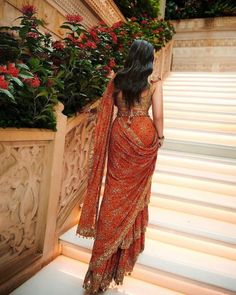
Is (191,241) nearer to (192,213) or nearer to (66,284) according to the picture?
(192,213)

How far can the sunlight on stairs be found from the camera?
213 cm

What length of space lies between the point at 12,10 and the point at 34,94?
1793mm

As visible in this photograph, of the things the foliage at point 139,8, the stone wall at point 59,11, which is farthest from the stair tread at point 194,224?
the foliage at point 139,8

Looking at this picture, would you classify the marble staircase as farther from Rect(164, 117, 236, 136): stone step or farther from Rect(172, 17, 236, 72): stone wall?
Rect(172, 17, 236, 72): stone wall

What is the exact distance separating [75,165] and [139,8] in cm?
629

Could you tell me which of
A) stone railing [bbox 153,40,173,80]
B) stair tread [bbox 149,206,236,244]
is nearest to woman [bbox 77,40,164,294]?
stair tread [bbox 149,206,236,244]

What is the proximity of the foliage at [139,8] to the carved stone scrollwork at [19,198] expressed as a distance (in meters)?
6.02

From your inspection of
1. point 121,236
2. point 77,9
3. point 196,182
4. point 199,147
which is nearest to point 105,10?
point 77,9

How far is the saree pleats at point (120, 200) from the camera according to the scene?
78.6 inches

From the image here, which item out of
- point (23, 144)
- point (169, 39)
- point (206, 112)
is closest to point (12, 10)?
point (23, 144)

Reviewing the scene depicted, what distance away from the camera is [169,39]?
707 cm

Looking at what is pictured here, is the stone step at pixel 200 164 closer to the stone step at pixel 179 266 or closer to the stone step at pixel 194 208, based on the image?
the stone step at pixel 194 208

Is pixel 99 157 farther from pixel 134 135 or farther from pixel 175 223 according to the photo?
pixel 175 223

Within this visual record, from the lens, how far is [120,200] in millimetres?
2010
